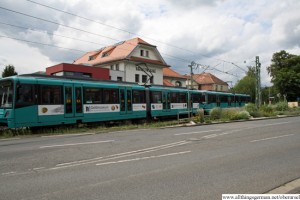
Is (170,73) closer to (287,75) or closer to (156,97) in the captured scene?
(287,75)

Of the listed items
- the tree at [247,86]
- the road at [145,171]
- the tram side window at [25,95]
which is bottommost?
the road at [145,171]

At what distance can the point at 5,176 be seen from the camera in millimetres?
6543

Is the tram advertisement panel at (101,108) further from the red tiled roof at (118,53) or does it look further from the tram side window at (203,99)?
the red tiled roof at (118,53)

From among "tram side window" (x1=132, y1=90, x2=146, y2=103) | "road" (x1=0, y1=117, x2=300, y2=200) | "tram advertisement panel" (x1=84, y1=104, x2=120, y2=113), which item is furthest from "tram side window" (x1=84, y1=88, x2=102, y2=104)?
"road" (x1=0, y1=117, x2=300, y2=200)

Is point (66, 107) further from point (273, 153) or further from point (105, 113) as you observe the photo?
point (273, 153)

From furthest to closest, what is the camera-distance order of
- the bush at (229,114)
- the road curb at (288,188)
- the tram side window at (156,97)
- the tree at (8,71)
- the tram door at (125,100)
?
the tree at (8,71)
the bush at (229,114)
the tram side window at (156,97)
the tram door at (125,100)
the road curb at (288,188)

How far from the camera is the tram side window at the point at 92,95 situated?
18645 mm

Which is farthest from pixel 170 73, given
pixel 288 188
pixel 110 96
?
pixel 288 188

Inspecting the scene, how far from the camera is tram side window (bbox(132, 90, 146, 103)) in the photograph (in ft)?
74.6

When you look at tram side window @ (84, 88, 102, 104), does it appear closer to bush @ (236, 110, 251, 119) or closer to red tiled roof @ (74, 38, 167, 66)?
bush @ (236, 110, 251, 119)

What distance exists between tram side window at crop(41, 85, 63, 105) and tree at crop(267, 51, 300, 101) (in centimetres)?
5719

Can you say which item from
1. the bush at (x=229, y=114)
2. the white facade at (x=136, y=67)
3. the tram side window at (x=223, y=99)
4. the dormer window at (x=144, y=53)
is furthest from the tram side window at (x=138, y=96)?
the dormer window at (x=144, y=53)

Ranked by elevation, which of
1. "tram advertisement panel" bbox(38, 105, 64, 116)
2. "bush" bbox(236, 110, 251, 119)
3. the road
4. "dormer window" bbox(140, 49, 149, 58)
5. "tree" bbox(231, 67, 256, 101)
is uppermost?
"dormer window" bbox(140, 49, 149, 58)

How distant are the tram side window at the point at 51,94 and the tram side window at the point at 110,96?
367 cm
